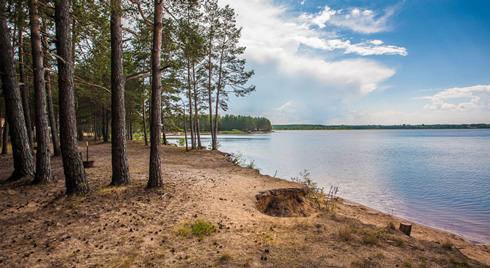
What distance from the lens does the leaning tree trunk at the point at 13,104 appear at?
7.14m

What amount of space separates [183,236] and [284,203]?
412 cm

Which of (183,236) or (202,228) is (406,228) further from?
(183,236)

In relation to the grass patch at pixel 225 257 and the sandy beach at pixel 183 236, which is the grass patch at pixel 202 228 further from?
the grass patch at pixel 225 257

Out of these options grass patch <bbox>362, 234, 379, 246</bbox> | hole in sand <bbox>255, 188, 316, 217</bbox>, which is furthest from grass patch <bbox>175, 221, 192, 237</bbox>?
grass patch <bbox>362, 234, 379, 246</bbox>

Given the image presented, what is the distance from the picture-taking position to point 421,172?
17516 mm

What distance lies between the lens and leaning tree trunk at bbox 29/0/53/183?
7.15 metres

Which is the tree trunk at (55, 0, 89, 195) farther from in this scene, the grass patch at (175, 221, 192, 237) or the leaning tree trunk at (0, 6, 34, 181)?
the grass patch at (175, 221, 192, 237)

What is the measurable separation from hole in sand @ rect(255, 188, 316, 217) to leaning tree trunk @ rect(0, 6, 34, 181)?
807 centimetres

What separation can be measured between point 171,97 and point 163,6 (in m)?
18.6

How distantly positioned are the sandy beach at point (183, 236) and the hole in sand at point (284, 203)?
0.11m

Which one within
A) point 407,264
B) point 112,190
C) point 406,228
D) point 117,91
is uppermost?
point 117,91

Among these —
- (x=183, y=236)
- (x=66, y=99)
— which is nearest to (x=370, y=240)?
(x=183, y=236)

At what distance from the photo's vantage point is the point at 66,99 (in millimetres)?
6125

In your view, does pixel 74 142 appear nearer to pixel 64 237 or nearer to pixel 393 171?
pixel 64 237
